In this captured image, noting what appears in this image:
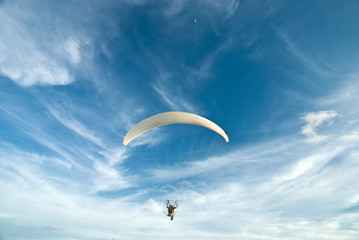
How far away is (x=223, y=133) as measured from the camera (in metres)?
27.0

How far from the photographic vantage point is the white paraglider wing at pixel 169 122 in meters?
25.0

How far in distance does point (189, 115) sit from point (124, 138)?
938 centimetres

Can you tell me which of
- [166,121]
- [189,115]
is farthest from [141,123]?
[189,115]

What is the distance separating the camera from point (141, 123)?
25484mm

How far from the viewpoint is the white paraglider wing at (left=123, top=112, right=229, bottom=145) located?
25003 mm

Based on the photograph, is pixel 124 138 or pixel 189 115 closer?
pixel 189 115

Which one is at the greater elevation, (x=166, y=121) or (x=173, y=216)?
(x=166, y=121)

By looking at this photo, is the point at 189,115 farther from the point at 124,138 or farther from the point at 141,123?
the point at 124,138

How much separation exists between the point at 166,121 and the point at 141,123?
10.4 ft

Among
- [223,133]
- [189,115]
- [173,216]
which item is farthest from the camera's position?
[173,216]

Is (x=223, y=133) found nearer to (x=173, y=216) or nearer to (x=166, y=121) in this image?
(x=166, y=121)

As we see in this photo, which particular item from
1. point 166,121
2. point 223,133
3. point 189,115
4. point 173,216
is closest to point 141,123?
point 166,121

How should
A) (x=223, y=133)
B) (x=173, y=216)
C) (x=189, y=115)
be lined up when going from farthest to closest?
(x=173, y=216)
(x=223, y=133)
(x=189, y=115)

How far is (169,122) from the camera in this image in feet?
86.2
